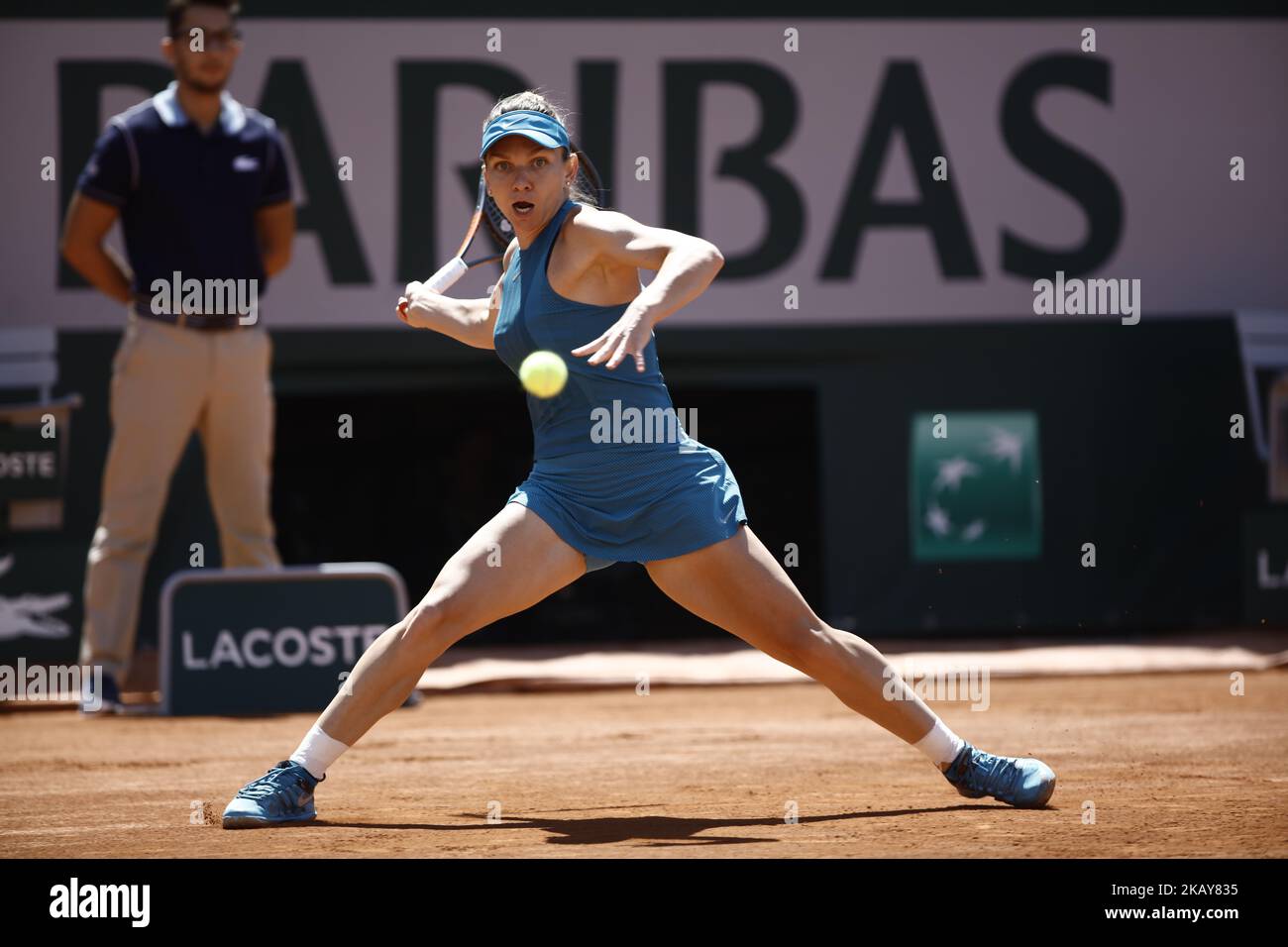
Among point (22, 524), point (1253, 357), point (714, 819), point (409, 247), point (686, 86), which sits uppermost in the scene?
point (686, 86)

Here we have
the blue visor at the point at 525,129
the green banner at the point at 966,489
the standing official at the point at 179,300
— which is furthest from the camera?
the green banner at the point at 966,489

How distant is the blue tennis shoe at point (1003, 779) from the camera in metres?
4.61

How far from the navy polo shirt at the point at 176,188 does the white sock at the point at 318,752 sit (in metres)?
3.12

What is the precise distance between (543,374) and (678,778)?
1652mm

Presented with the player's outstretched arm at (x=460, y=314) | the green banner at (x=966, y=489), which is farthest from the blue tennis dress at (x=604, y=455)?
the green banner at (x=966, y=489)

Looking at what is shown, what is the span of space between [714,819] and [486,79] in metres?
5.21

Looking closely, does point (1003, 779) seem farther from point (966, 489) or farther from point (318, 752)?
point (966, 489)

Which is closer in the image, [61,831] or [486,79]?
[61,831]

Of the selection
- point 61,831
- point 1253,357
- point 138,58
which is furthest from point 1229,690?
point 138,58

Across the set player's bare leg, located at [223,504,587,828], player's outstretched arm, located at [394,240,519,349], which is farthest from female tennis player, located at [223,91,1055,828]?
player's outstretched arm, located at [394,240,519,349]

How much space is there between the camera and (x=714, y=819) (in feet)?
15.2

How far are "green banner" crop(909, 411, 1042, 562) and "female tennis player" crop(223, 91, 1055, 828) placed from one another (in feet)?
15.2

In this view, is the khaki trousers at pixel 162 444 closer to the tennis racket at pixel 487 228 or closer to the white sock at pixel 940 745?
the tennis racket at pixel 487 228
